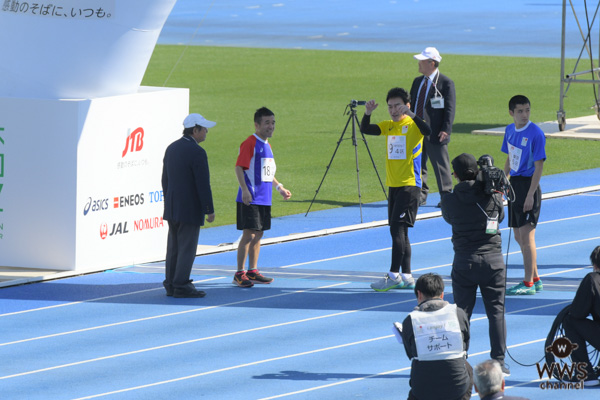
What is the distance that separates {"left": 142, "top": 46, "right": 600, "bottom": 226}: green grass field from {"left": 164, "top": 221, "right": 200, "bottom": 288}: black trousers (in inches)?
155

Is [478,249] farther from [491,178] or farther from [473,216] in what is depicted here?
[491,178]

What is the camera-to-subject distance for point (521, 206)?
1184 cm

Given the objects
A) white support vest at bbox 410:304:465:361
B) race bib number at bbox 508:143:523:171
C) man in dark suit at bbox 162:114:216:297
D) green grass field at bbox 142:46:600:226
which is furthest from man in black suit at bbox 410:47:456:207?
white support vest at bbox 410:304:465:361

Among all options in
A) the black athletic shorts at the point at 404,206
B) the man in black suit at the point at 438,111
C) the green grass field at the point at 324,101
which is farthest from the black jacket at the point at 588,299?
the green grass field at the point at 324,101

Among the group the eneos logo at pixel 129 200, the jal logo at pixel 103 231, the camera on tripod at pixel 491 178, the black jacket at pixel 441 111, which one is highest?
the black jacket at pixel 441 111

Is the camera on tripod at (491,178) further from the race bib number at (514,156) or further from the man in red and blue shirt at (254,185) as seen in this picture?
the man in red and blue shirt at (254,185)

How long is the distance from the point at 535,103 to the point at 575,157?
732 centimetres

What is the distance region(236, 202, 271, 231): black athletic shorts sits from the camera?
12.7 m

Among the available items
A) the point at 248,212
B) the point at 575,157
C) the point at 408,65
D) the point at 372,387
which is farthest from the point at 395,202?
the point at 408,65

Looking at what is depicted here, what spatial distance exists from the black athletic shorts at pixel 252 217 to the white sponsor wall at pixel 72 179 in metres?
1.93

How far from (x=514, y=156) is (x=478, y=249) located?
2606 mm

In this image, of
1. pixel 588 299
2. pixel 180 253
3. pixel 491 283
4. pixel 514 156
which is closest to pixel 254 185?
pixel 180 253

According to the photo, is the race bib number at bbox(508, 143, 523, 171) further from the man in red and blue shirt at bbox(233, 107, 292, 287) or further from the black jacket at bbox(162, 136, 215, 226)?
the black jacket at bbox(162, 136, 215, 226)

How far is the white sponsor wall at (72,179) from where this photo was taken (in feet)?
44.1
